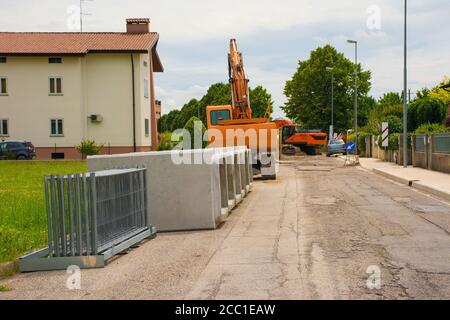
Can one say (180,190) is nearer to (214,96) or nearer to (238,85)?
(238,85)

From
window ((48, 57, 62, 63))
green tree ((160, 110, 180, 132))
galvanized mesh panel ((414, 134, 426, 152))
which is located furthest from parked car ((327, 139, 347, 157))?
green tree ((160, 110, 180, 132))

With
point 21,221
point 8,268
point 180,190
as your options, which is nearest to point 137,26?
point 21,221

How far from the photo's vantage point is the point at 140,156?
1176cm

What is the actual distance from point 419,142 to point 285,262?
25422 millimetres

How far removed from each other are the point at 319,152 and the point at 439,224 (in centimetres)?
5190

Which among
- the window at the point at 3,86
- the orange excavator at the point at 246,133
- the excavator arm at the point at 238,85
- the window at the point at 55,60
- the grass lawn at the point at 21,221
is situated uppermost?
the window at the point at 55,60

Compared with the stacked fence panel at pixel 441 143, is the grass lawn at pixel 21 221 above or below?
below

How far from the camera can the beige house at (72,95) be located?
158 feet

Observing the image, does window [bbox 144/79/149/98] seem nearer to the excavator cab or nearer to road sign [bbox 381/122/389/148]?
road sign [bbox 381/122/389/148]

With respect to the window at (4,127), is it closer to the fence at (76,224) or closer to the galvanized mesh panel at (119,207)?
the galvanized mesh panel at (119,207)

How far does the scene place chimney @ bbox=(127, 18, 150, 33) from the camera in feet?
171

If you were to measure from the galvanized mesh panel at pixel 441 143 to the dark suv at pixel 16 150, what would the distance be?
1040 inches

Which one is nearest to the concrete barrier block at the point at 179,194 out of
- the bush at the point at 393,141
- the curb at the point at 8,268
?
the curb at the point at 8,268

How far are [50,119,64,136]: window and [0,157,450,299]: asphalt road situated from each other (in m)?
36.2
